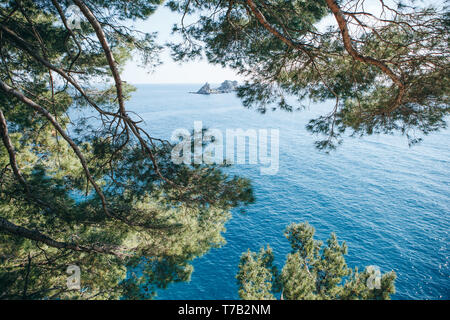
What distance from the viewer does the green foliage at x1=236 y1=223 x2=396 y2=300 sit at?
519 cm

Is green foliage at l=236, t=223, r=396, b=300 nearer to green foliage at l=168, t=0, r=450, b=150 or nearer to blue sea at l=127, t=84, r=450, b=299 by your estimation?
green foliage at l=168, t=0, r=450, b=150

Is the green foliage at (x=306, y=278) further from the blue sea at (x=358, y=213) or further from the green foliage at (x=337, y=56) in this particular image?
the blue sea at (x=358, y=213)

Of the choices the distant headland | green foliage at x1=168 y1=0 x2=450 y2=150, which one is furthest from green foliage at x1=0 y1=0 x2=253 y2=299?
the distant headland

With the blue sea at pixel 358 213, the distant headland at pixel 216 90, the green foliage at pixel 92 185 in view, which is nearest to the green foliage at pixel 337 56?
the green foliage at pixel 92 185

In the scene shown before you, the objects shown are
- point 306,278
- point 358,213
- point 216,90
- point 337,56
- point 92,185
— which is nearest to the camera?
point 337,56

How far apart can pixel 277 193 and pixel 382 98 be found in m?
12.9

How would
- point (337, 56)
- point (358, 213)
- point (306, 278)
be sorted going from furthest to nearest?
point (358, 213) < point (306, 278) < point (337, 56)

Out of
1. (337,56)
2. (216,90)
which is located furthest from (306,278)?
(216,90)

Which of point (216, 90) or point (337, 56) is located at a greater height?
point (216, 90)

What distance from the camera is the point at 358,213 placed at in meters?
14.3

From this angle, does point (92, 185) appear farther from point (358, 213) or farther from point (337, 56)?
point (358, 213)

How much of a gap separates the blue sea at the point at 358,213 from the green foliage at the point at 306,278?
419 cm

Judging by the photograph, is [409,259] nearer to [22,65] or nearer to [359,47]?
[359,47]

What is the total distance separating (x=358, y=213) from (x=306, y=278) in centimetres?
1110
